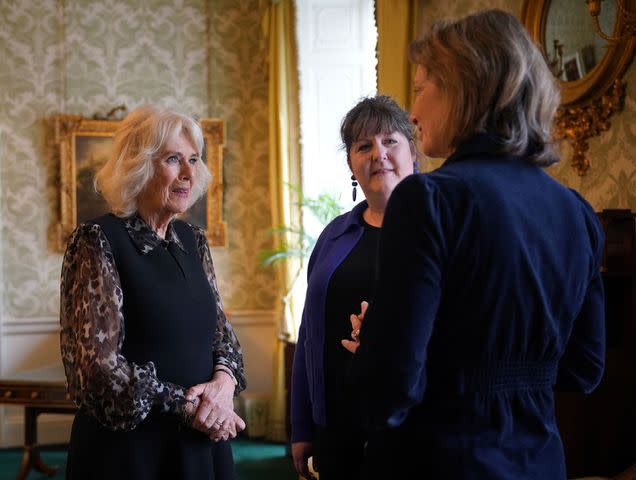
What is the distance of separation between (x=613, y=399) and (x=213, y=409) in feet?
4.89

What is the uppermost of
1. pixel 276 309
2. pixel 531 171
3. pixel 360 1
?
pixel 360 1

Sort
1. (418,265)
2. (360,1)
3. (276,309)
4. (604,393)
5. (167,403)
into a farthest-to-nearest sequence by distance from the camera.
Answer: (276,309) → (360,1) → (604,393) → (167,403) → (418,265)

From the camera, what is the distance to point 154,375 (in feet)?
6.98

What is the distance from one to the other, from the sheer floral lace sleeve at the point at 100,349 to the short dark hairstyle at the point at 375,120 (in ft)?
2.65

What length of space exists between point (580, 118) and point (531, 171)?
2.10m

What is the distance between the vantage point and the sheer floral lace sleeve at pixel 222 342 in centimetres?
243

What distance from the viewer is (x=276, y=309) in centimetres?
619

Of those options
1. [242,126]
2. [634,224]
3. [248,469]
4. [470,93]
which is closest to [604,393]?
[634,224]

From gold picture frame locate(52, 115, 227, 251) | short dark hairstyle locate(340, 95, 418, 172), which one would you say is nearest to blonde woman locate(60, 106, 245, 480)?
short dark hairstyle locate(340, 95, 418, 172)

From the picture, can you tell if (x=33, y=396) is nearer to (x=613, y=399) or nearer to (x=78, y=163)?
(x=78, y=163)

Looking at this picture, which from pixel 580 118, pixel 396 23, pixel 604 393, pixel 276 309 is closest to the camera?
pixel 604 393

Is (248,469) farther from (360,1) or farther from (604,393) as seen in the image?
(360,1)

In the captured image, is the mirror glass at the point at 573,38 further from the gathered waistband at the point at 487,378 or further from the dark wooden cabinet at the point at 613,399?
the gathered waistband at the point at 487,378

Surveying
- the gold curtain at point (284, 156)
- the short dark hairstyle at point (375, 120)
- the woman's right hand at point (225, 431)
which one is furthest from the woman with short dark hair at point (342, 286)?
the gold curtain at point (284, 156)
